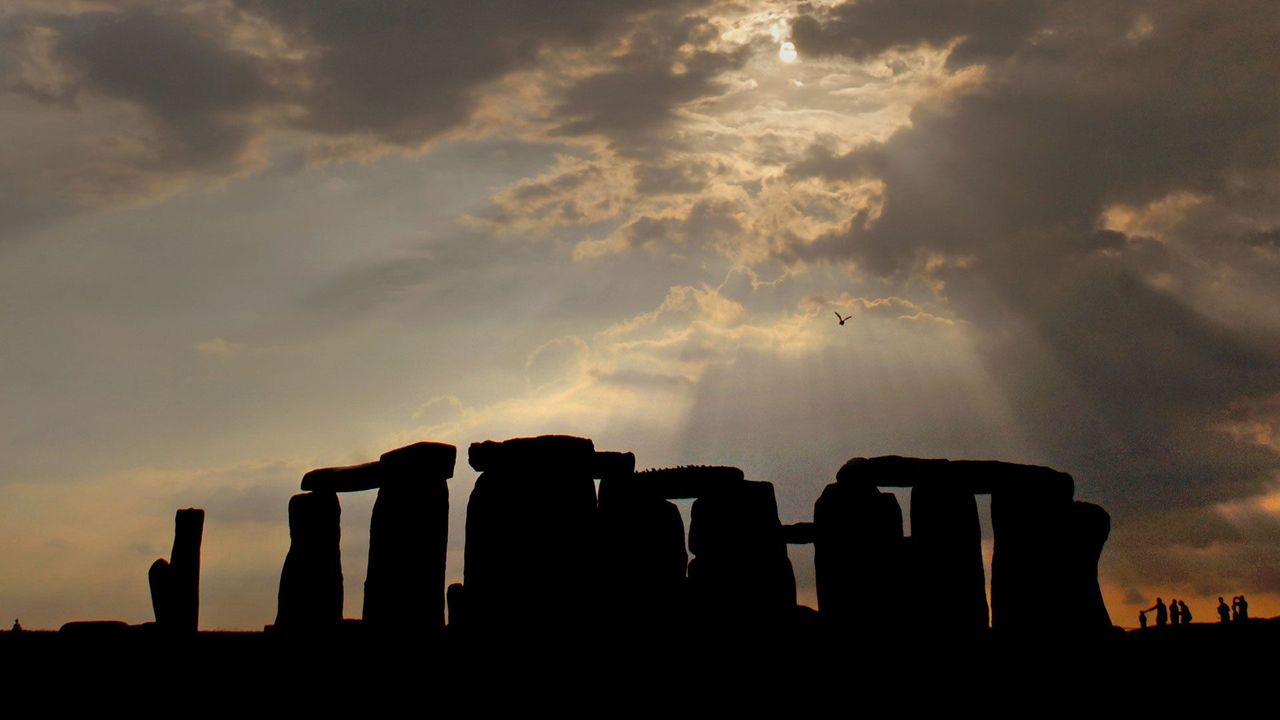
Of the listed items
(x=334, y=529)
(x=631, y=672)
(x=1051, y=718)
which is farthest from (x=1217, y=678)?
(x=334, y=529)

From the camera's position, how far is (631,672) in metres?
21.1

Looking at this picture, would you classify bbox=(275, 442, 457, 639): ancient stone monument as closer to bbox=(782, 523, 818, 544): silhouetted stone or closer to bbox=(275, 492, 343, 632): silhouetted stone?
bbox=(275, 492, 343, 632): silhouetted stone

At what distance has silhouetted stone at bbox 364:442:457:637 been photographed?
918 inches

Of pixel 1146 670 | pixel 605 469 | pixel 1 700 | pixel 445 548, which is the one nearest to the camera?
pixel 1 700

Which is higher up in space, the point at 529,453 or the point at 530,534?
the point at 529,453

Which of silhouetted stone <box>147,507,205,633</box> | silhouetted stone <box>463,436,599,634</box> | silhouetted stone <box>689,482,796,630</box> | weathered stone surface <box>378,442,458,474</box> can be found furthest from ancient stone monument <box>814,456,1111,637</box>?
silhouetted stone <box>147,507,205,633</box>

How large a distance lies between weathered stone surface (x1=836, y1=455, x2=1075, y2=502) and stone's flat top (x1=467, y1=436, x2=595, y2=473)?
17.5 feet

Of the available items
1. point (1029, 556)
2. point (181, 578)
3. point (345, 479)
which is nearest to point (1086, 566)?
point (1029, 556)

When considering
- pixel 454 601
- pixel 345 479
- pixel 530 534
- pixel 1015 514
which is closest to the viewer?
pixel 530 534

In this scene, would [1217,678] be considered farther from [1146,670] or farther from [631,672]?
[631,672]

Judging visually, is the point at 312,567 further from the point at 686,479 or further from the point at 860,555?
the point at 860,555

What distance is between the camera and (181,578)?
2539 centimetres

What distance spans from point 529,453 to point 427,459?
157 cm

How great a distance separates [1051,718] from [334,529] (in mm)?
11721
